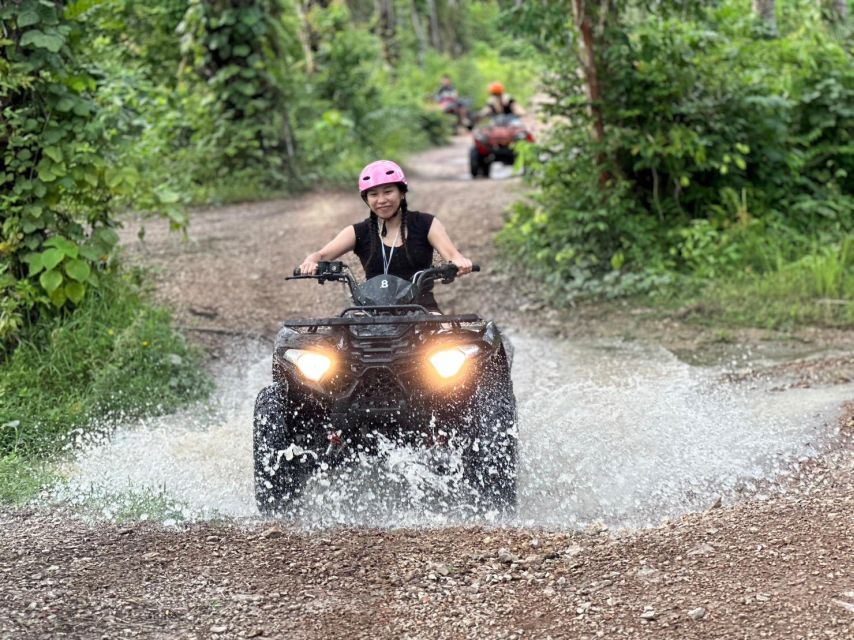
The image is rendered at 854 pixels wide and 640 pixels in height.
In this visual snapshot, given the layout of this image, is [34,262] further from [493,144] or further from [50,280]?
[493,144]

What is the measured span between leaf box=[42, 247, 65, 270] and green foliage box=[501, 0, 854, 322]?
17.2 feet

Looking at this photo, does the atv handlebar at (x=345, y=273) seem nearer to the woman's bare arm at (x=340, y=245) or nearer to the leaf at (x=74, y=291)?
the woman's bare arm at (x=340, y=245)

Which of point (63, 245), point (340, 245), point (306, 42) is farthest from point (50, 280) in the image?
point (306, 42)

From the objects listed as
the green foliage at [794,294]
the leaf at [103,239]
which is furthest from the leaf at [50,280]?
the green foliage at [794,294]

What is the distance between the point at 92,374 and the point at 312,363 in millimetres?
3023

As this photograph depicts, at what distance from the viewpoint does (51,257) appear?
25.2 ft

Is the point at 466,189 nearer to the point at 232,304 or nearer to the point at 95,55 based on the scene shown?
the point at 232,304

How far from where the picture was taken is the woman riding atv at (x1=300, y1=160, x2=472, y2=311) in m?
6.14

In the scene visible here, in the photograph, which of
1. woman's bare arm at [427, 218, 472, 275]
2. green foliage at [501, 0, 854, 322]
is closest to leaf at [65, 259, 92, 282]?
woman's bare arm at [427, 218, 472, 275]

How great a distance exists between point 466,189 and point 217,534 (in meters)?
12.6

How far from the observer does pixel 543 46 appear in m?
11.8

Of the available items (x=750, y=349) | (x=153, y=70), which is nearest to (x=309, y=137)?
(x=153, y=70)

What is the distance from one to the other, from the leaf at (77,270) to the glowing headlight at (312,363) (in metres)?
3.15

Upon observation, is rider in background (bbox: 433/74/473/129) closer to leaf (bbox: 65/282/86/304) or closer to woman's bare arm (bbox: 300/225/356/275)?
leaf (bbox: 65/282/86/304)
